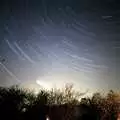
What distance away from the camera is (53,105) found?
149 feet

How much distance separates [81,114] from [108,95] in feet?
33.8

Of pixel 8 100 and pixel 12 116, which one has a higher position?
pixel 8 100

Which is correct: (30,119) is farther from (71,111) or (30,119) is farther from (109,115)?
(109,115)

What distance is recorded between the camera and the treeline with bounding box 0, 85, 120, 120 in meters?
41.2

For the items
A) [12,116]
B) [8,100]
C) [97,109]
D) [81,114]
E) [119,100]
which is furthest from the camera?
[119,100]

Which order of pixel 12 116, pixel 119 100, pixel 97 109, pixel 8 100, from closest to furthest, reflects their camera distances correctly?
pixel 12 116, pixel 8 100, pixel 97 109, pixel 119 100

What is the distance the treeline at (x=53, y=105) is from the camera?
41.2 m

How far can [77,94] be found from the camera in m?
48.7

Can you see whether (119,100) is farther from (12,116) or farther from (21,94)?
(12,116)

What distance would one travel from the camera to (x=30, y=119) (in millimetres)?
41406

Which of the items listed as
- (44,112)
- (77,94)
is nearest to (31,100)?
(44,112)

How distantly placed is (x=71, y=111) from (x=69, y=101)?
244 centimetres

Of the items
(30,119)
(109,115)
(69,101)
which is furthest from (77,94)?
(30,119)

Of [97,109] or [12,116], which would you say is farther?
[97,109]
